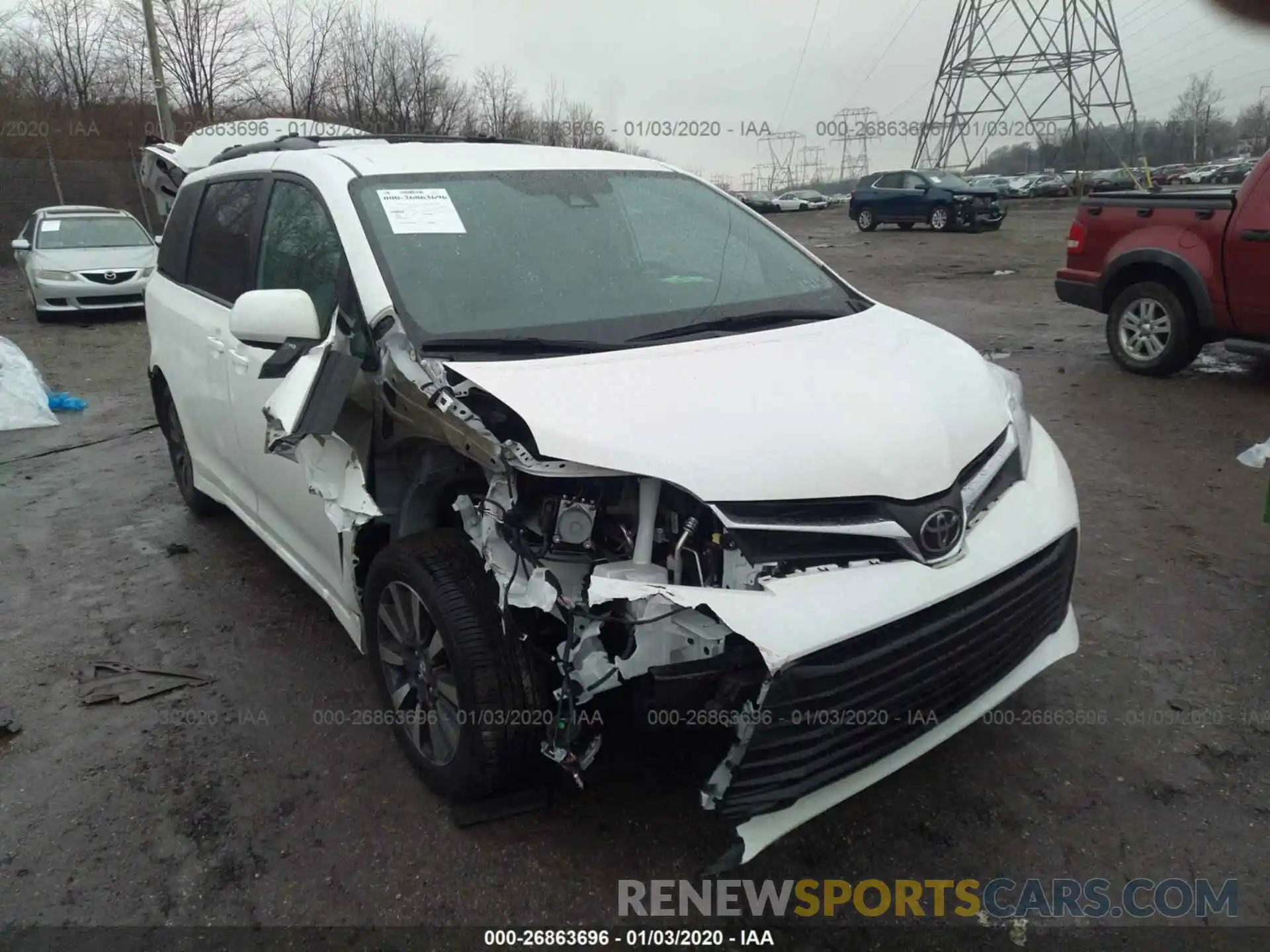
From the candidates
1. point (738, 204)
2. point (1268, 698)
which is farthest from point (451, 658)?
point (1268, 698)

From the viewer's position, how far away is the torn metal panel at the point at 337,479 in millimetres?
2633

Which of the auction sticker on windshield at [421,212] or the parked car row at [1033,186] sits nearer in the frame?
the auction sticker on windshield at [421,212]

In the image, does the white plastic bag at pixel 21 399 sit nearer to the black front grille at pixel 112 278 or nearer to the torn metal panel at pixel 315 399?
the black front grille at pixel 112 278

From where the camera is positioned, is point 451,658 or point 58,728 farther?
point 58,728

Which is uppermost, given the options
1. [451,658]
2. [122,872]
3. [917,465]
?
[917,465]

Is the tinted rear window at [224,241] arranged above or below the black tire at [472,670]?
above

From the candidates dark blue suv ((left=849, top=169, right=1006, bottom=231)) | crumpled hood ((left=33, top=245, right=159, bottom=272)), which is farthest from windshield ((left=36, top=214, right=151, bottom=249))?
dark blue suv ((left=849, top=169, right=1006, bottom=231))

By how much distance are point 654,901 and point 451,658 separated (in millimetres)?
810

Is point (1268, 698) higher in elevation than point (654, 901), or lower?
higher

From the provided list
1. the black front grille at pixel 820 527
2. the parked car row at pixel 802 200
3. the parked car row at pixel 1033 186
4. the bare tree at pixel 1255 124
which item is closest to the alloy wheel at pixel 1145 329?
the black front grille at pixel 820 527

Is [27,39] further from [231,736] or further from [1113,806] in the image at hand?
[1113,806]

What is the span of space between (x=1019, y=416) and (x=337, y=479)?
84.3 inches

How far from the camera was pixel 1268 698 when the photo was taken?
117 inches

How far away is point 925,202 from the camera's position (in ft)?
75.8
